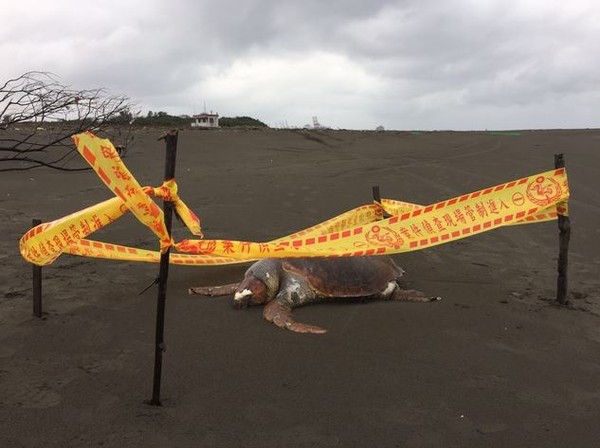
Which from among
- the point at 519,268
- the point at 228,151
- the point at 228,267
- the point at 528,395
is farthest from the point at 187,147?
the point at 528,395

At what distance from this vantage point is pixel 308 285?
5.40 m

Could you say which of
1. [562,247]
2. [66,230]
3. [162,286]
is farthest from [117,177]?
[562,247]

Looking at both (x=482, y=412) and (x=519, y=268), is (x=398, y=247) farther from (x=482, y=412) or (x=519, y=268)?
(x=519, y=268)

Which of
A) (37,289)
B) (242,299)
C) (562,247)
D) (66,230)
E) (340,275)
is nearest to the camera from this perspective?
(66,230)

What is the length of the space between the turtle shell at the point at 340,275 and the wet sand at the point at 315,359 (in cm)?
18

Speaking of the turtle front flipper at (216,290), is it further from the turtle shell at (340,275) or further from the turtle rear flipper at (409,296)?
the turtle rear flipper at (409,296)

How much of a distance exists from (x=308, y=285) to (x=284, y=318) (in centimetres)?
66

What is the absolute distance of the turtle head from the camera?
Result: 17.0 ft

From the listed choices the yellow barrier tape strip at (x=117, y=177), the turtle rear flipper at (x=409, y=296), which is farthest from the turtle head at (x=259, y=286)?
the yellow barrier tape strip at (x=117, y=177)

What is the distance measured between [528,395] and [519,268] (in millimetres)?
3652

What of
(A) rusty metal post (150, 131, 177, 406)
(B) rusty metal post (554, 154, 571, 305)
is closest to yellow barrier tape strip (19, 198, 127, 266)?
(A) rusty metal post (150, 131, 177, 406)

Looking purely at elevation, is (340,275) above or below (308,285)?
above

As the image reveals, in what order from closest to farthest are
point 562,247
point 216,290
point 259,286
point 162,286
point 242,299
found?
point 162,286, point 242,299, point 259,286, point 562,247, point 216,290

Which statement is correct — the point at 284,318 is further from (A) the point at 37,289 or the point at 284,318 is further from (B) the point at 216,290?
(A) the point at 37,289
